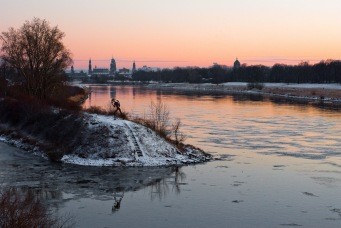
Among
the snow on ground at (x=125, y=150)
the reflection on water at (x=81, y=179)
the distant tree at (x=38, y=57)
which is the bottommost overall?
the reflection on water at (x=81, y=179)

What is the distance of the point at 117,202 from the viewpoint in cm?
1998

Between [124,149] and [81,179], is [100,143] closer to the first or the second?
[124,149]

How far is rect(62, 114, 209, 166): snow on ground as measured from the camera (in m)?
28.1

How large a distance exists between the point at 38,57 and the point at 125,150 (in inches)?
1058

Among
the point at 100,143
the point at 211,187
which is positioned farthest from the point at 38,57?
the point at 211,187

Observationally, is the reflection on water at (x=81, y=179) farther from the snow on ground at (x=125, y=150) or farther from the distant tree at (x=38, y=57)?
the distant tree at (x=38, y=57)

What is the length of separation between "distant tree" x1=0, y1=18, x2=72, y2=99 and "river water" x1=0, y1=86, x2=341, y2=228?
18.7 meters

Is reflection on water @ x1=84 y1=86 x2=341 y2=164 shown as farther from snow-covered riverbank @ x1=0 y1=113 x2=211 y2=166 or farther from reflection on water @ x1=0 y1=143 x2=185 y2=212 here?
reflection on water @ x1=0 y1=143 x2=185 y2=212

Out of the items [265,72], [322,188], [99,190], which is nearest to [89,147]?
[99,190]

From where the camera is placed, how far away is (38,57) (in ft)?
168

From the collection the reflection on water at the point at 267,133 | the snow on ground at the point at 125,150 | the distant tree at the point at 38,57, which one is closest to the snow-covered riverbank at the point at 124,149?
the snow on ground at the point at 125,150

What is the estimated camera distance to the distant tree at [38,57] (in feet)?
168

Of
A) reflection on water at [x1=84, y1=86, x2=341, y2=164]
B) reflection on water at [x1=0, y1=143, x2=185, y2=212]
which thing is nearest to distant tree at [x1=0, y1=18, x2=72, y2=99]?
reflection on water at [x1=84, y1=86, x2=341, y2=164]

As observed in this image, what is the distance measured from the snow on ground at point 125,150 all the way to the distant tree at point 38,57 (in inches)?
861
